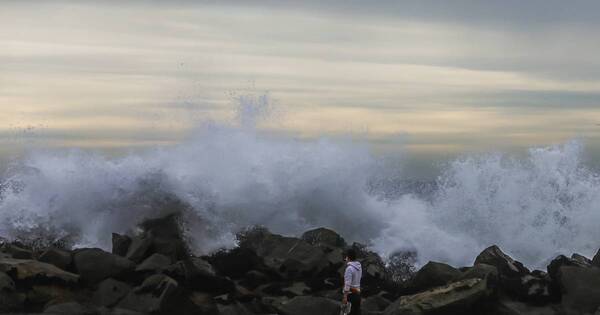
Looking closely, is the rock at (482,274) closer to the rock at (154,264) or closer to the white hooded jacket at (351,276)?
the white hooded jacket at (351,276)

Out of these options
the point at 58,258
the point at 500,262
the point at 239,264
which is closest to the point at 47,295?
the point at 58,258

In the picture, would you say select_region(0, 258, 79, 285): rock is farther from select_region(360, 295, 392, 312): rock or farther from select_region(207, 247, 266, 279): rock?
select_region(360, 295, 392, 312): rock

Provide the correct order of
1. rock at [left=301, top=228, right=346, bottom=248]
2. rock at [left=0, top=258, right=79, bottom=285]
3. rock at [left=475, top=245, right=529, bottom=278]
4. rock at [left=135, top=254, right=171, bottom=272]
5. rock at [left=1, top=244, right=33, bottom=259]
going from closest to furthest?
1. rock at [left=0, top=258, right=79, bottom=285]
2. rock at [left=135, top=254, right=171, bottom=272]
3. rock at [left=1, top=244, right=33, bottom=259]
4. rock at [left=475, top=245, right=529, bottom=278]
5. rock at [left=301, top=228, right=346, bottom=248]

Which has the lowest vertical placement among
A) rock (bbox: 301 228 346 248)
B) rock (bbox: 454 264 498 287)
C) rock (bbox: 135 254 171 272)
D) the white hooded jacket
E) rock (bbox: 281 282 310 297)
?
rock (bbox: 281 282 310 297)

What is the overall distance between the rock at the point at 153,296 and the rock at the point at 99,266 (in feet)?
2.84

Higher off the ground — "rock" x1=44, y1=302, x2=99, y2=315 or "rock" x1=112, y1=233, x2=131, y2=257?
"rock" x1=112, y1=233, x2=131, y2=257

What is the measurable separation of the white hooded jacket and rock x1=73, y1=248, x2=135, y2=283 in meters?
4.59

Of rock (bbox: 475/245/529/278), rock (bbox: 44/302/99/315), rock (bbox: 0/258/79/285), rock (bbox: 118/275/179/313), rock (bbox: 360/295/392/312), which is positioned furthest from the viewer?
rock (bbox: 475/245/529/278)

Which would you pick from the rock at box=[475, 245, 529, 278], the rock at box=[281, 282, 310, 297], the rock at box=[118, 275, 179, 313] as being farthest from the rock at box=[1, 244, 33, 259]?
the rock at box=[475, 245, 529, 278]

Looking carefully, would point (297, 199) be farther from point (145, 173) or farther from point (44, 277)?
Answer: point (44, 277)

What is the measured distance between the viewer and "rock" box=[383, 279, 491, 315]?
50.4 ft

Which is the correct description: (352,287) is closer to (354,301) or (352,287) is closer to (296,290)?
(354,301)

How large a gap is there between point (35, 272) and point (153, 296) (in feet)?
7.78

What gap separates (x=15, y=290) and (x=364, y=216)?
13.3m
